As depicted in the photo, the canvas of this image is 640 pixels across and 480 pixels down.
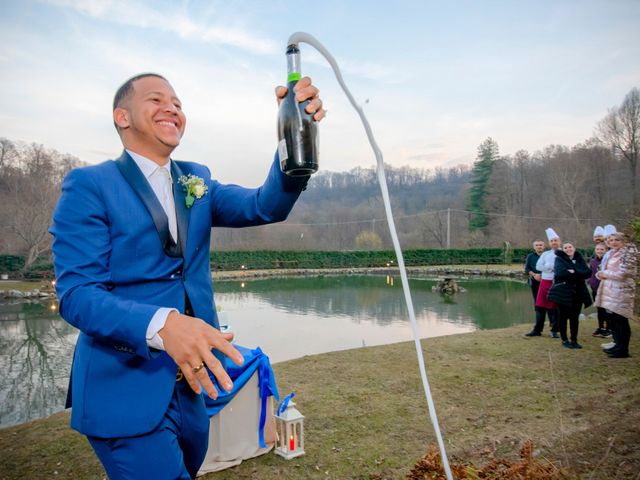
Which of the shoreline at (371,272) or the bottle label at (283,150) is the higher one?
the bottle label at (283,150)

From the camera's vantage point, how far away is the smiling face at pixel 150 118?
1688 mm

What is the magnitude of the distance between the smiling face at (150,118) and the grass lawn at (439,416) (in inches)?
85.3

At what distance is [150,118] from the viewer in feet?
5.53

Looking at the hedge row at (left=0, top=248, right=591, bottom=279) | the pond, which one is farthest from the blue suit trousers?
the hedge row at (left=0, top=248, right=591, bottom=279)

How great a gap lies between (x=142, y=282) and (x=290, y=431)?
2.82 meters

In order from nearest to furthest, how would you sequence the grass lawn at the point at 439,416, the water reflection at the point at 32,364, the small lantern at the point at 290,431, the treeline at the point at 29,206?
1. the grass lawn at the point at 439,416
2. the small lantern at the point at 290,431
3. the water reflection at the point at 32,364
4. the treeline at the point at 29,206

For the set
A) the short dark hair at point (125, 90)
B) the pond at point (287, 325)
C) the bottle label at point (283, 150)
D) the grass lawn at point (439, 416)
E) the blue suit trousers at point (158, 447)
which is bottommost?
the pond at point (287, 325)

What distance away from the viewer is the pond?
22.3 feet

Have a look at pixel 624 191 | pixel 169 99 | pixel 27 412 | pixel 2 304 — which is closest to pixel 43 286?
pixel 2 304

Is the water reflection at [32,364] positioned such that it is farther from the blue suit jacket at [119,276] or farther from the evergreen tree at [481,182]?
the evergreen tree at [481,182]

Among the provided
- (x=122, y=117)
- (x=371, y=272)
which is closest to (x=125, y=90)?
(x=122, y=117)

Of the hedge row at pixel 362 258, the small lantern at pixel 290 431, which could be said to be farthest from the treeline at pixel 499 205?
the small lantern at pixel 290 431

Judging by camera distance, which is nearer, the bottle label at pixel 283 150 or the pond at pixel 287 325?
the bottle label at pixel 283 150

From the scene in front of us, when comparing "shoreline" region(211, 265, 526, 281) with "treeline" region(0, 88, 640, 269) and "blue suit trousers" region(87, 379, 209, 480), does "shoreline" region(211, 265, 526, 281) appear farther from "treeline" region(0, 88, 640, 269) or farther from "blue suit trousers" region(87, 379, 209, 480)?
"blue suit trousers" region(87, 379, 209, 480)
